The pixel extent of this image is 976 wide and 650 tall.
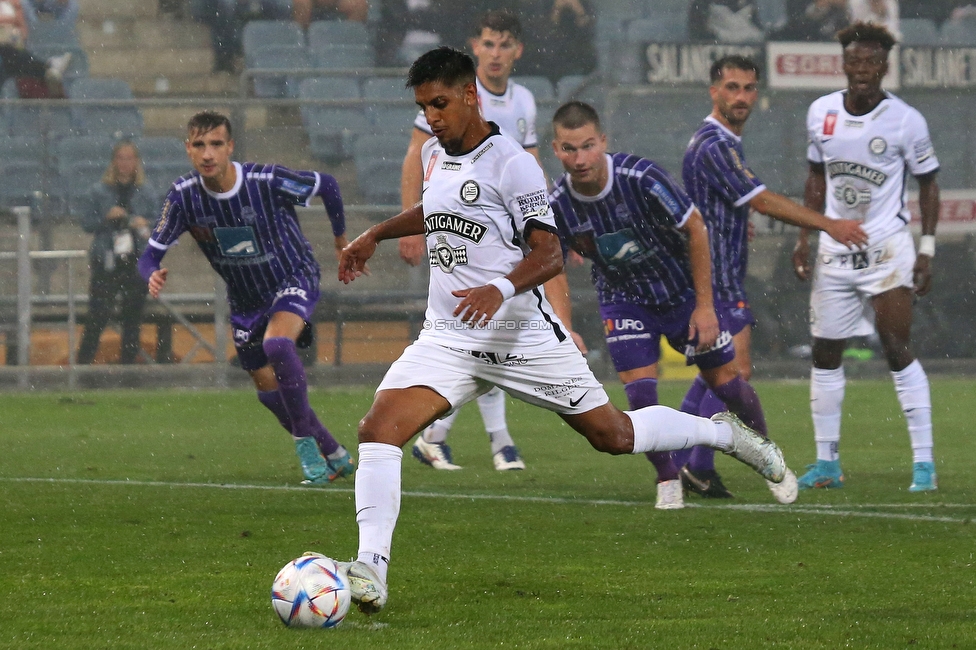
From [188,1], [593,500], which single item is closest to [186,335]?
[188,1]

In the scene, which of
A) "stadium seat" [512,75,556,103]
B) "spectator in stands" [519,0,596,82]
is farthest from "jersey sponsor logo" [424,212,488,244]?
"spectator in stands" [519,0,596,82]

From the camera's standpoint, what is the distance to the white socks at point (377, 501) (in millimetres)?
4090

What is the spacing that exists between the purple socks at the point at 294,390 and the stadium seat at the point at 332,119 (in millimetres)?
7766

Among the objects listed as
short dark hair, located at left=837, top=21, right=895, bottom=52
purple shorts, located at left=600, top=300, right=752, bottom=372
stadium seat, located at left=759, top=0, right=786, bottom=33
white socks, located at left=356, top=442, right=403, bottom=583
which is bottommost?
white socks, located at left=356, top=442, right=403, bottom=583

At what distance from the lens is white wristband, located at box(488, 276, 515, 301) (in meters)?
4.28

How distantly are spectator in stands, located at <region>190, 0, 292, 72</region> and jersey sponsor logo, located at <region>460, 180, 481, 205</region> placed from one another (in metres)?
12.7

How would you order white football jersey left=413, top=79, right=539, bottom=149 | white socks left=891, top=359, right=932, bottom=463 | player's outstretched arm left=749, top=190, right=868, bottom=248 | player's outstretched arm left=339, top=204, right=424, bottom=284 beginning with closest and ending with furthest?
1. player's outstretched arm left=339, top=204, right=424, bottom=284
2. player's outstretched arm left=749, top=190, right=868, bottom=248
3. white socks left=891, top=359, right=932, bottom=463
4. white football jersey left=413, top=79, right=539, bottom=149

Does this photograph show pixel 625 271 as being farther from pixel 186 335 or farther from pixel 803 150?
pixel 803 150

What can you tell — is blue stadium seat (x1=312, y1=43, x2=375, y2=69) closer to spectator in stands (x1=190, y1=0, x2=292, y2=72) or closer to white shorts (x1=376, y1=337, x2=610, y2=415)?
spectator in stands (x1=190, y1=0, x2=292, y2=72)

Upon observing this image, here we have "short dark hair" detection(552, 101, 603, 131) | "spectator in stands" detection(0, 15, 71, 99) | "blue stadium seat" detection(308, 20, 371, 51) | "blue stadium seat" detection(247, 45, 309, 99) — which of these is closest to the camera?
"short dark hair" detection(552, 101, 603, 131)

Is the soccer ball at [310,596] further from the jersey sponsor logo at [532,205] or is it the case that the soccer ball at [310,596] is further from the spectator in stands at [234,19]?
the spectator in stands at [234,19]

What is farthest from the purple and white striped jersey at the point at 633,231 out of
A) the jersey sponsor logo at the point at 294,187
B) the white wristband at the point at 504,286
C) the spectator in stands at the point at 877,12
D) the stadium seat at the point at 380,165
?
the spectator in stands at the point at 877,12

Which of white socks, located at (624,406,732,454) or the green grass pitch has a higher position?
white socks, located at (624,406,732,454)

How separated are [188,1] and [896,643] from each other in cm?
1514
